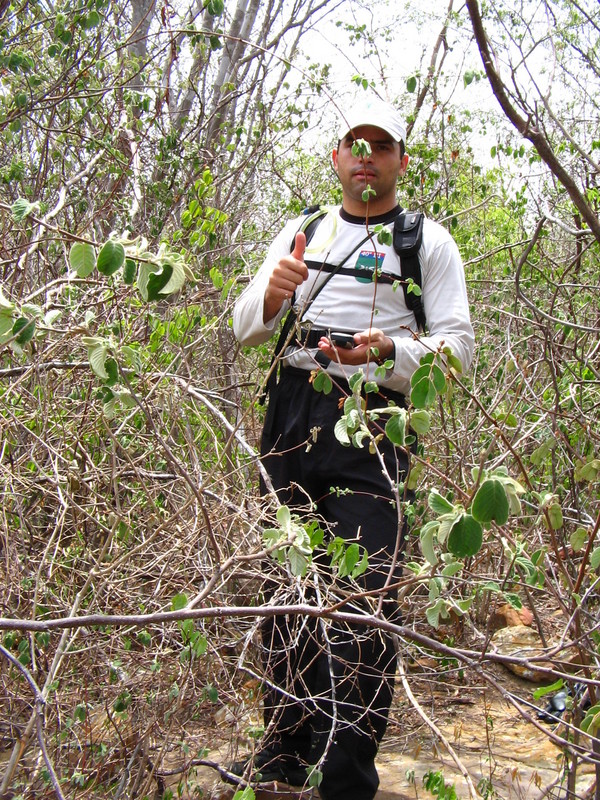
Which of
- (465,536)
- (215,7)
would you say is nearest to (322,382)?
(465,536)

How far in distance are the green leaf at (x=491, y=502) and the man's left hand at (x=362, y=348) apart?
1.02m

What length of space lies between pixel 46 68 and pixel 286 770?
11.2ft

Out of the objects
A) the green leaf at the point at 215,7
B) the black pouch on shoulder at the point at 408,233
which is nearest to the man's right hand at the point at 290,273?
the black pouch on shoulder at the point at 408,233

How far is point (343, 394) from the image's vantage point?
2.80 m

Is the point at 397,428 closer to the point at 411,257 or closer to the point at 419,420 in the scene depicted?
the point at 419,420

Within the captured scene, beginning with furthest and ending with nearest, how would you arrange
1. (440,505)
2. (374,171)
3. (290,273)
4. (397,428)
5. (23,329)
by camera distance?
(374,171)
(290,273)
(397,428)
(23,329)
(440,505)

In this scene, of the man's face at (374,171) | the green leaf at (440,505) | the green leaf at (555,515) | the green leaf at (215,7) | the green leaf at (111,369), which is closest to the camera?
the green leaf at (440,505)

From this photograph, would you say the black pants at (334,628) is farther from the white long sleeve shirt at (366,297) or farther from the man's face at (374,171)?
the man's face at (374,171)

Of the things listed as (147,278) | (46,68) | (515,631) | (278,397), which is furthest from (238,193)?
(147,278)

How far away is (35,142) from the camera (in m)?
5.07

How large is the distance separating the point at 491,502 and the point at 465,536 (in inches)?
2.9

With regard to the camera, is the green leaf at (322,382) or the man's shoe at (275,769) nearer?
the green leaf at (322,382)

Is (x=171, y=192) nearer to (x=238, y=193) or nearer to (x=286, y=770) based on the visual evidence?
(x=238, y=193)

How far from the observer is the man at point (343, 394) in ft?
8.55
